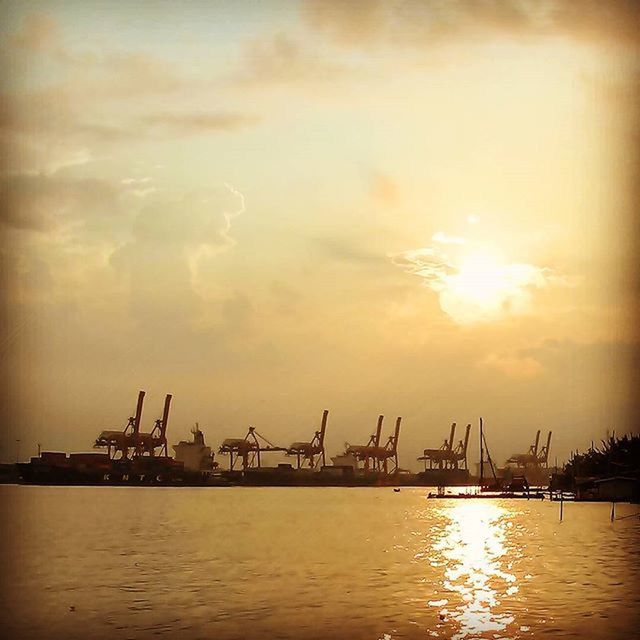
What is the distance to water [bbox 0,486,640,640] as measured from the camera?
2716cm

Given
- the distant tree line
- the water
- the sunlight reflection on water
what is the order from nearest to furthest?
the water
the sunlight reflection on water
the distant tree line

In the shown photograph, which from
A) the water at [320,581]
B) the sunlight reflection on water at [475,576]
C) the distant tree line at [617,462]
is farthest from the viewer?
the distant tree line at [617,462]

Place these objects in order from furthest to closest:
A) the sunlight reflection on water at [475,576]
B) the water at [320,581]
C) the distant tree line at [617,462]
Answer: the distant tree line at [617,462]
the sunlight reflection on water at [475,576]
the water at [320,581]

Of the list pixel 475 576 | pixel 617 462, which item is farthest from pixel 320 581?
pixel 617 462

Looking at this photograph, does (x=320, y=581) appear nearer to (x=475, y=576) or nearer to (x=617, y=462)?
(x=475, y=576)

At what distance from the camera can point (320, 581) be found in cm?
3869

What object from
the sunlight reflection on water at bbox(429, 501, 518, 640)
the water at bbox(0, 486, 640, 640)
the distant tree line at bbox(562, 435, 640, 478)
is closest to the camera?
the water at bbox(0, 486, 640, 640)

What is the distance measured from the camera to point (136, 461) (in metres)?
Result: 196

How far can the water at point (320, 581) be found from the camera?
1069 inches

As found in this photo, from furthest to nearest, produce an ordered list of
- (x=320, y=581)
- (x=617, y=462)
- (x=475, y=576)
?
(x=617, y=462)
(x=475, y=576)
(x=320, y=581)

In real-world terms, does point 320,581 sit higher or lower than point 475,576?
lower

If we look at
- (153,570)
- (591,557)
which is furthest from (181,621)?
(591,557)

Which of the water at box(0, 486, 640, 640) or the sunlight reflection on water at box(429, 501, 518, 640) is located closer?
the water at box(0, 486, 640, 640)

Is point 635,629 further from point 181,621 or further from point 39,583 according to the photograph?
point 39,583
